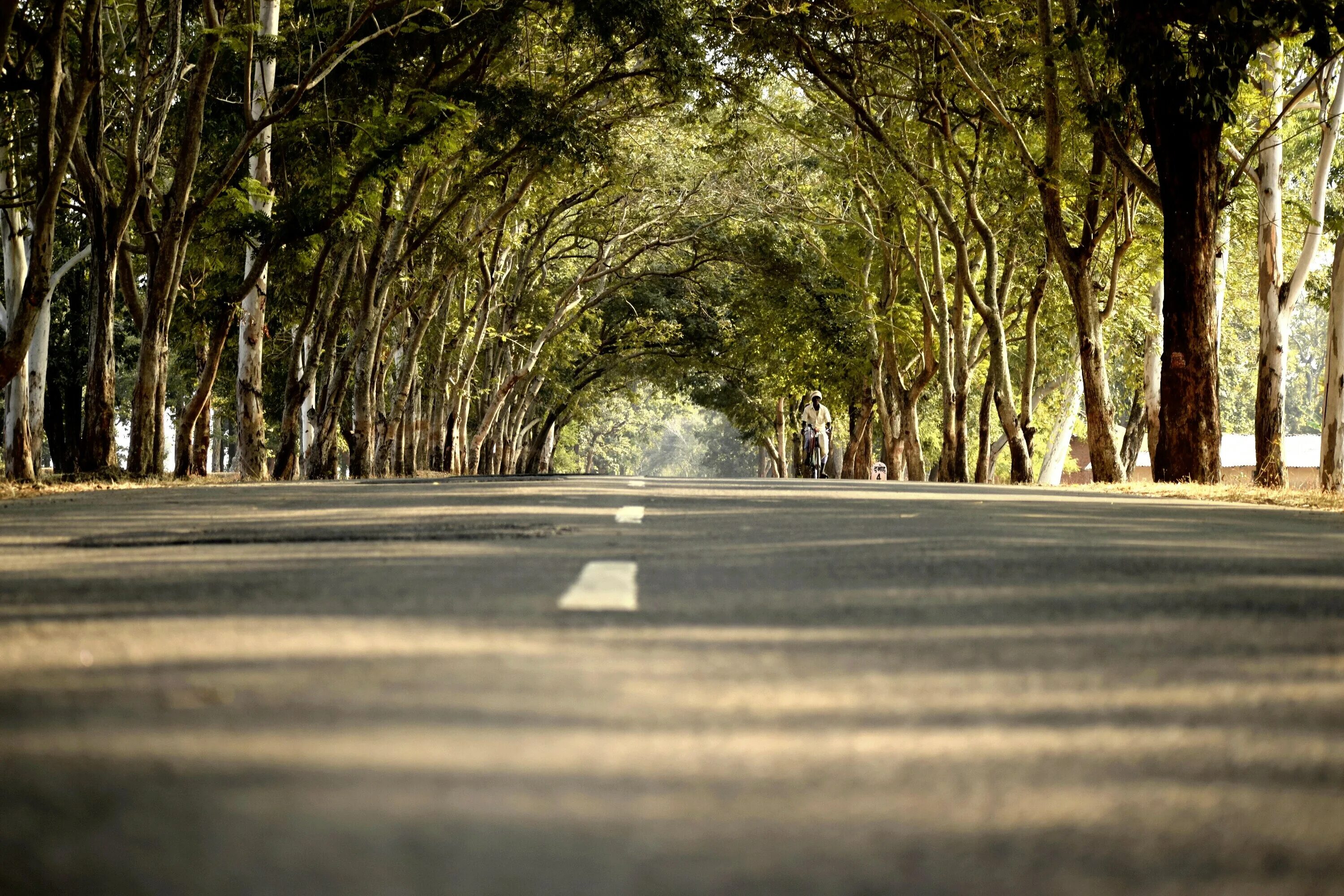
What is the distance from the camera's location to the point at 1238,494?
549 inches

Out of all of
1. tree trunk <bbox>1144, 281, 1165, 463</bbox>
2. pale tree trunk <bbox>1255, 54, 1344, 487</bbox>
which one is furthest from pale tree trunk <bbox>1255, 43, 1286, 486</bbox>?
tree trunk <bbox>1144, 281, 1165, 463</bbox>

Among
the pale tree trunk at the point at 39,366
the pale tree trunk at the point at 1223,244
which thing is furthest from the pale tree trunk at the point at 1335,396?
the pale tree trunk at the point at 39,366

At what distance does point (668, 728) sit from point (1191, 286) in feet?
50.4

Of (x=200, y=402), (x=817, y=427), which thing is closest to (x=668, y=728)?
(x=200, y=402)

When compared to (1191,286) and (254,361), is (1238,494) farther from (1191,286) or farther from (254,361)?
(254,361)

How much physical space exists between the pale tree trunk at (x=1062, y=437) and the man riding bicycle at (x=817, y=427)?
11155 millimetres

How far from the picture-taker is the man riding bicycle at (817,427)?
2872 cm

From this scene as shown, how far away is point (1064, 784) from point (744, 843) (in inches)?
26.7

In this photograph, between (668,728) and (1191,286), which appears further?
(1191,286)

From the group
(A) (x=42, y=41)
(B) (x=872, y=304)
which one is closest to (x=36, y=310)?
(A) (x=42, y=41)

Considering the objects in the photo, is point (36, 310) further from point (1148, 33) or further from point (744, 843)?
point (744, 843)

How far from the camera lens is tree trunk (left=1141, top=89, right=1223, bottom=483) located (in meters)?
17.0

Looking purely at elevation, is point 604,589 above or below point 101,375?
below

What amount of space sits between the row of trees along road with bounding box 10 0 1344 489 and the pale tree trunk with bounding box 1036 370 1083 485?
144mm
